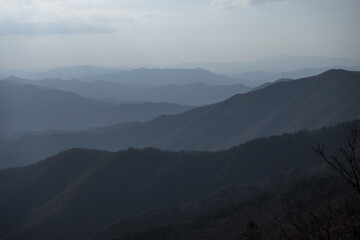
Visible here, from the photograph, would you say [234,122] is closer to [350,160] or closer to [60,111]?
[350,160]

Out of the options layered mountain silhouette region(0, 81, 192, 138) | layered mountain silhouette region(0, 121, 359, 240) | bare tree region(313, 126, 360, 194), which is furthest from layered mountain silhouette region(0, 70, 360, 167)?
bare tree region(313, 126, 360, 194)

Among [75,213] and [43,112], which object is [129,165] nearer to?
[75,213]

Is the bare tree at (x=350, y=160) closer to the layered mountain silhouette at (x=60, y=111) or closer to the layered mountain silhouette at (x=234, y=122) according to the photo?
the layered mountain silhouette at (x=234, y=122)

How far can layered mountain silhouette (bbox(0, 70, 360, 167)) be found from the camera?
2544 inches

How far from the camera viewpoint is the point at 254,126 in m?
74.6

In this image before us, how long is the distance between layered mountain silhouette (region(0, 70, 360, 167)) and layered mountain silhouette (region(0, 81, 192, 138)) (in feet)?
121

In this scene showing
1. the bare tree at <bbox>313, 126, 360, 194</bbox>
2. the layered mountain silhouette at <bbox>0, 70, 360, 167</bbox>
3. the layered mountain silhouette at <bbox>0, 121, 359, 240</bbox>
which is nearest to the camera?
the bare tree at <bbox>313, 126, 360, 194</bbox>

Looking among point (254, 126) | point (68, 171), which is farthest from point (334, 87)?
point (68, 171)

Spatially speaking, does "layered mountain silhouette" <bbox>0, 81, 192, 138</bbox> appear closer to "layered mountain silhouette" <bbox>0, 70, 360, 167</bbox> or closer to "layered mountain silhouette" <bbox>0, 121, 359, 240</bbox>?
"layered mountain silhouette" <bbox>0, 70, 360, 167</bbox>

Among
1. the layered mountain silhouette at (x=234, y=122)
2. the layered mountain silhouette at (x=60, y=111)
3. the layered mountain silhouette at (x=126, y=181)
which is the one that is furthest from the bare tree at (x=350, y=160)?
the layered mountain silhouette at (x=60, y=111)

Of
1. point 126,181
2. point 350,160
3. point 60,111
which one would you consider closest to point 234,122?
point 126,181

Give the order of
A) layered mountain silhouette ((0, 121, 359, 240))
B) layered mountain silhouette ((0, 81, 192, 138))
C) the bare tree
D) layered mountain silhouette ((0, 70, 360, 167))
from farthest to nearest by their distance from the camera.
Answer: layered mountain silhouette ((0, 81, 192, 138)), layered mountain silhouette ((0, 70, 360, 167)), layered mountain silhouette ((0, 121, 359, 240)), the bare tree

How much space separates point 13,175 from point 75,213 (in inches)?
626

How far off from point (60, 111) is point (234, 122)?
328 ft
